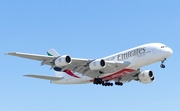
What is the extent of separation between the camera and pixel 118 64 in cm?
5369

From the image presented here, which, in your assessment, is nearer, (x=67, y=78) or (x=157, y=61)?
(x=157, y=61)

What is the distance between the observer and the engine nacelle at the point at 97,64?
52.5 m

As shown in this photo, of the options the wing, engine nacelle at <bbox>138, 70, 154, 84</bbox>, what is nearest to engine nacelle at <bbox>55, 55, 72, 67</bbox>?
the wing

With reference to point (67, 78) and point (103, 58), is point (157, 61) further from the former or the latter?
point (67, 78)

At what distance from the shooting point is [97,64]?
52.6m

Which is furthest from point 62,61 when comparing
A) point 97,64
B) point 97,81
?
point 97,81

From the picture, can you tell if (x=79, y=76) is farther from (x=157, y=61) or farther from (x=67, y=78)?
(x=157, y=61)

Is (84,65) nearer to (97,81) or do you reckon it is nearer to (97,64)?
(97,64)

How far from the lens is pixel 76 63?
5294 centimetres

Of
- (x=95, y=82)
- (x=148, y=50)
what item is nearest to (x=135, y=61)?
(x=148, y=50)

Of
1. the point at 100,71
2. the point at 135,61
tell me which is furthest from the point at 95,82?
the point at 135,61

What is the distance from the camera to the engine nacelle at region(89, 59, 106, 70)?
52.5 m

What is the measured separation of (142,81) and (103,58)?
582 centimetres

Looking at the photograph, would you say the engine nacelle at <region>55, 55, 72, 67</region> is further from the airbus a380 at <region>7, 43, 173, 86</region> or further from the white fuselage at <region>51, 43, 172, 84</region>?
the white fuselage at <region>51, 43, 172, 84</region>
